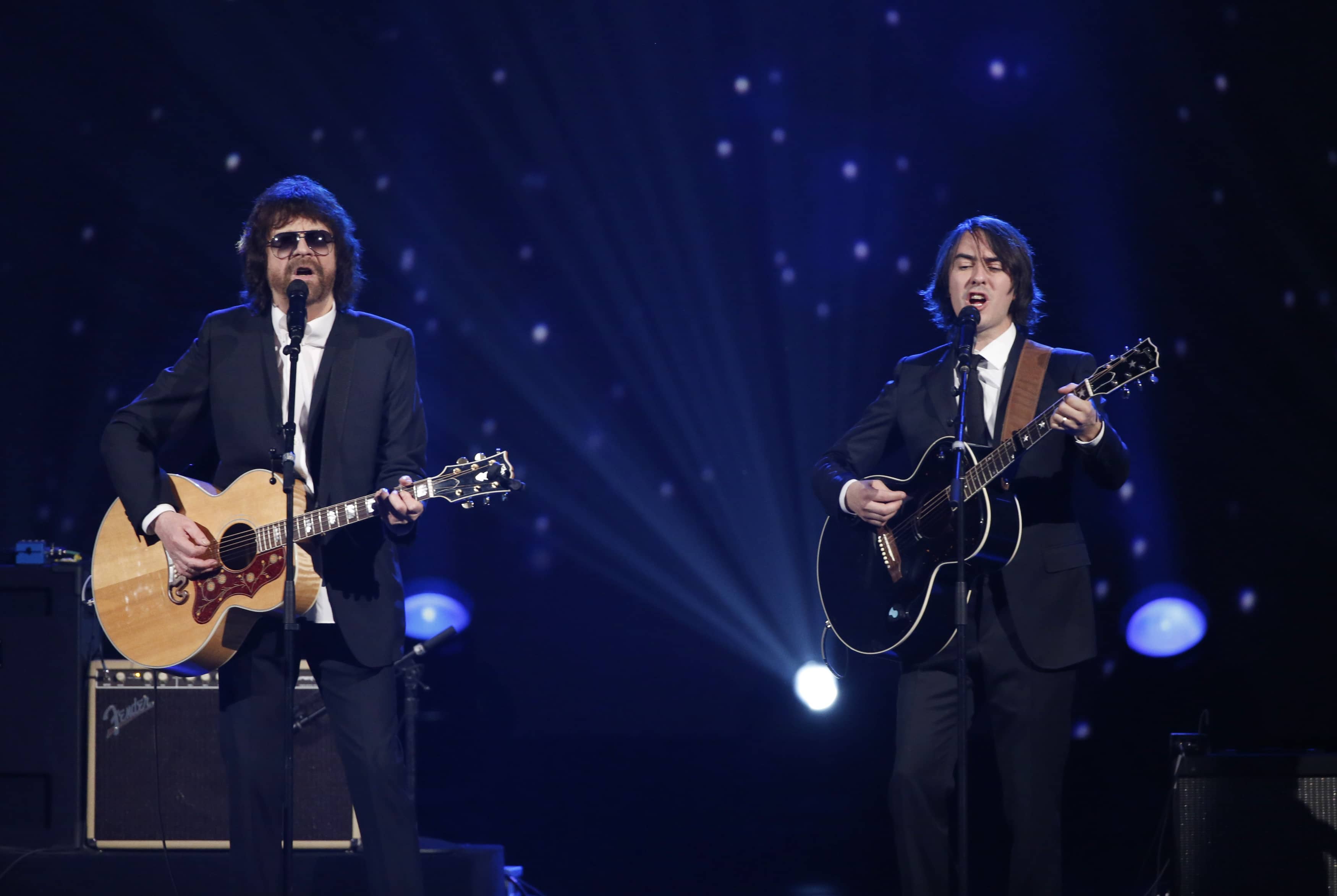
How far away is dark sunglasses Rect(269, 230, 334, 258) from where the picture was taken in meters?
3.17

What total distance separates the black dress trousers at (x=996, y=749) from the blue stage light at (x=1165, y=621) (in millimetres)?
1513

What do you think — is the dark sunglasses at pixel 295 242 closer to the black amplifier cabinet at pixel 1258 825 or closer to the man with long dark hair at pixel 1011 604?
the man with long dark hair at pixel 1011 604

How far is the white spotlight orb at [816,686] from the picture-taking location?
4.60 metres

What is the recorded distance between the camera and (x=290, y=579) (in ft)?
8.99

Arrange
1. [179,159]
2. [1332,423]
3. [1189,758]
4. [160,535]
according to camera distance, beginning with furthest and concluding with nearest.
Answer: [179,159] < [1332,423] < [1189,758] < [160,535]

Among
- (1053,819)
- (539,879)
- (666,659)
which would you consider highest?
(666,659)

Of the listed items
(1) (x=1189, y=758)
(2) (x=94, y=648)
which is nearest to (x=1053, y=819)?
(1) (x=1189, y=758)

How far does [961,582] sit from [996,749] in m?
0.52

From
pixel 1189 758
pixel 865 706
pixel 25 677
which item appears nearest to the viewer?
pixel 1189 758

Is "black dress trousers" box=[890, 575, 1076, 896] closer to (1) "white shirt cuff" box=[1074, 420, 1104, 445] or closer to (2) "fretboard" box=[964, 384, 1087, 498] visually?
(2) "fretboard" box=[964, 384, 1087, 498]

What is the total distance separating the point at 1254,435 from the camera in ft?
14.2

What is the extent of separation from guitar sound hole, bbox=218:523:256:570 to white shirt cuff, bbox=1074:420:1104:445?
2.05m

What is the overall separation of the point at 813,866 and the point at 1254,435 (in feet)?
7.37

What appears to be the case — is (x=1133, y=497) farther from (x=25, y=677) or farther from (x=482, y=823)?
(x=25, y=677)
